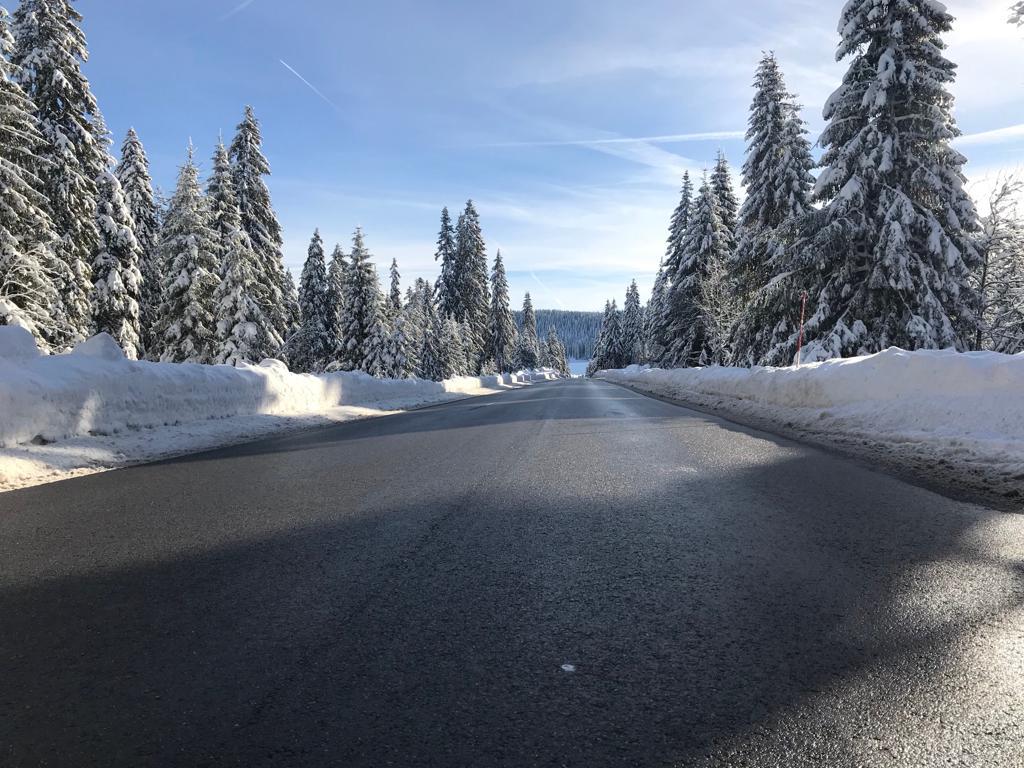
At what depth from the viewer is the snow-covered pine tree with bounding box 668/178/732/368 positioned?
1334 inches

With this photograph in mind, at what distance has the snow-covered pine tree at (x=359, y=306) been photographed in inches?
1499

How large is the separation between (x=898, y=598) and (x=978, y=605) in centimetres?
32

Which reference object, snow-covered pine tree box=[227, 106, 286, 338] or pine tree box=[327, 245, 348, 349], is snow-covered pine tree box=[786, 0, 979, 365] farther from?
pine tree box=[327, 245, 348, 349]

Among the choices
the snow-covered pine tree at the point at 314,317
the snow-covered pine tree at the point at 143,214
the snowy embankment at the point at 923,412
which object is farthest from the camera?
the snow-covered pine tree at the point at 314,317

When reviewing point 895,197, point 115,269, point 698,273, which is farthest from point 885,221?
point 115,269

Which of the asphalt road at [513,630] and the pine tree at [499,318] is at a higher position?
the pine tree at [499,318]

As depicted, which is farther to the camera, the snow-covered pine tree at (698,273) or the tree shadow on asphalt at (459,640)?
the snow-covered pine tree at (698,273)

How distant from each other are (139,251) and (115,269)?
7.85 feet

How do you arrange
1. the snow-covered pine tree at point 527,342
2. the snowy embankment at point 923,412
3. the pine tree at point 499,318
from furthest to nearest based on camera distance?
the snow-covered pine tree at point 527,342, the pine tree at point 499,318, the snowy embankment at point 923,412

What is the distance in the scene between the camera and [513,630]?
7.44 ft

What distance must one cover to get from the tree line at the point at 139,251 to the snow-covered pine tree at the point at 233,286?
7 cm

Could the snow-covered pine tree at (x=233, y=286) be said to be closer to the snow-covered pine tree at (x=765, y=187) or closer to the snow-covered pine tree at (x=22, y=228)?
the snow-covered pine tree at (x=22, y=228)

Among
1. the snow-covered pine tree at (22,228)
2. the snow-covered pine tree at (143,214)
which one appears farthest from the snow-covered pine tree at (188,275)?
the snow-covered pine tree at (22,228)

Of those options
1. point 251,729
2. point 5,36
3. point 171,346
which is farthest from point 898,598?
point 171,346
